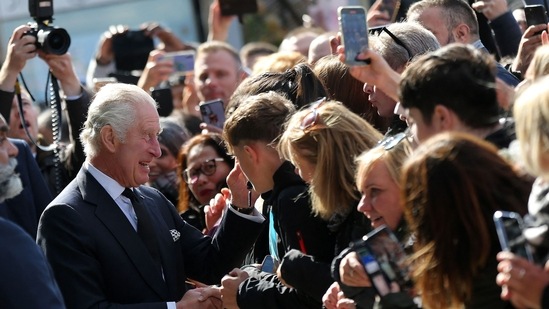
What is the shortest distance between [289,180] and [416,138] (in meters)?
1.09

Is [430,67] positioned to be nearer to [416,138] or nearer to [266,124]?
[416,138]

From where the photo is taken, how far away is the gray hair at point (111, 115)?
17.1 ft

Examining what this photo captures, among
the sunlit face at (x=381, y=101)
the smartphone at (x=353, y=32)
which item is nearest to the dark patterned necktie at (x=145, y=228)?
the sunlit face at (x=381, y=101)

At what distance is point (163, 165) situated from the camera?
24.4 ft

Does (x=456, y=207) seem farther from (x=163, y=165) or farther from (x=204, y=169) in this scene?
(x=163, y=165)

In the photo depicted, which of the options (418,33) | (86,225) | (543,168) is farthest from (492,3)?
(543,168)

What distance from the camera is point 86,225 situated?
16.2 feet

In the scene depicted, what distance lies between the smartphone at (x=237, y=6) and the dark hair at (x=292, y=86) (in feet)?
11.4

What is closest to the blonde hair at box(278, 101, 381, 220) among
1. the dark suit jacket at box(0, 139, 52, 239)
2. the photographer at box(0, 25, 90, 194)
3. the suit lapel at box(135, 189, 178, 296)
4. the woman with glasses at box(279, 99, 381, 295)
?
the woman with glasses at box(279, 99, 381, 295)

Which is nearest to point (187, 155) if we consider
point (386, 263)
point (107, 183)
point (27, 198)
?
point (27, 198)

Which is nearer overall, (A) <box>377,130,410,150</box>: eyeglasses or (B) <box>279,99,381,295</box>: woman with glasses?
(A) <box>377,130,410,150</box>: eyeglasses

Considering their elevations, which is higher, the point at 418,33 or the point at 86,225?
the point at 418,33

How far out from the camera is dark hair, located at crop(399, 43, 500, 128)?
12.4ft

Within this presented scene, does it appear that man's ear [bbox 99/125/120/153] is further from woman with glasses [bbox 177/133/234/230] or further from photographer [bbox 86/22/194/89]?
photographer [bbox 86/22/194/89]
